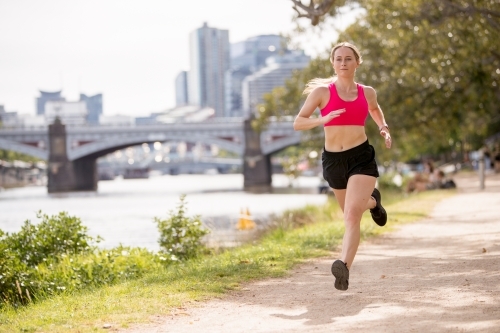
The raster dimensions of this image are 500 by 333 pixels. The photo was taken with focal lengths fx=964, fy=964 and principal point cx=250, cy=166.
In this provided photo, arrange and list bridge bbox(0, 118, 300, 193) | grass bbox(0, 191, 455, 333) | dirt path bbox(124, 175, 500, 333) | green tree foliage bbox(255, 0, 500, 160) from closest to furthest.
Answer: dirt path bbox(124, 175, 500, 333) < grass bbox(0, 191, 455, 333) < green tree foliage bbox(255, 0, 500, 160) < bridge bbox(0, 118, 300, 193)

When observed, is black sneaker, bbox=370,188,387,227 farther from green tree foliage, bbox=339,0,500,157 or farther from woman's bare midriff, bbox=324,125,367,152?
green tree foliage, bbox=339,0,500,157

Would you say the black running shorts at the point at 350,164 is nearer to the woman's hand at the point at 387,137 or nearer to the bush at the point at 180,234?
the woman's hand at the point at 387,137

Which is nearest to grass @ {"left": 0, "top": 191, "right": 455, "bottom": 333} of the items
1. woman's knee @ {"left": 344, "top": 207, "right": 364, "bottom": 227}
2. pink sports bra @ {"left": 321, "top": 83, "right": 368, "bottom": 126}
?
woman's knee @ {"left": 344, "top": 207, "right": 364, "bottom": 227}

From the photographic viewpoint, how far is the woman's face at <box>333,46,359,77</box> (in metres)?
6.79

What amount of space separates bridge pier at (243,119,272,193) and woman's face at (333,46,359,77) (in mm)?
62120

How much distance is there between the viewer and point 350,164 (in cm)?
678

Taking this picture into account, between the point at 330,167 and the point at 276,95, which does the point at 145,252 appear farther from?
the point at 276,95

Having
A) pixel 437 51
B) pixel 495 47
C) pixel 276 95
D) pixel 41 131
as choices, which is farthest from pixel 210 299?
Answer: pixel 41 131

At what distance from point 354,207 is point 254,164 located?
63.3 m

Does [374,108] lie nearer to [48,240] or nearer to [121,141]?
[48,240]

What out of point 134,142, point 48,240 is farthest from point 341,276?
point 134,142

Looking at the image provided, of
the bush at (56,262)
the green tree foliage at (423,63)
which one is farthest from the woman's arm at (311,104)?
the green tree foliage at (423,63)

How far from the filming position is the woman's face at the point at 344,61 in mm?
6785

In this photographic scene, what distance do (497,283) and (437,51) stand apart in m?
16.1
